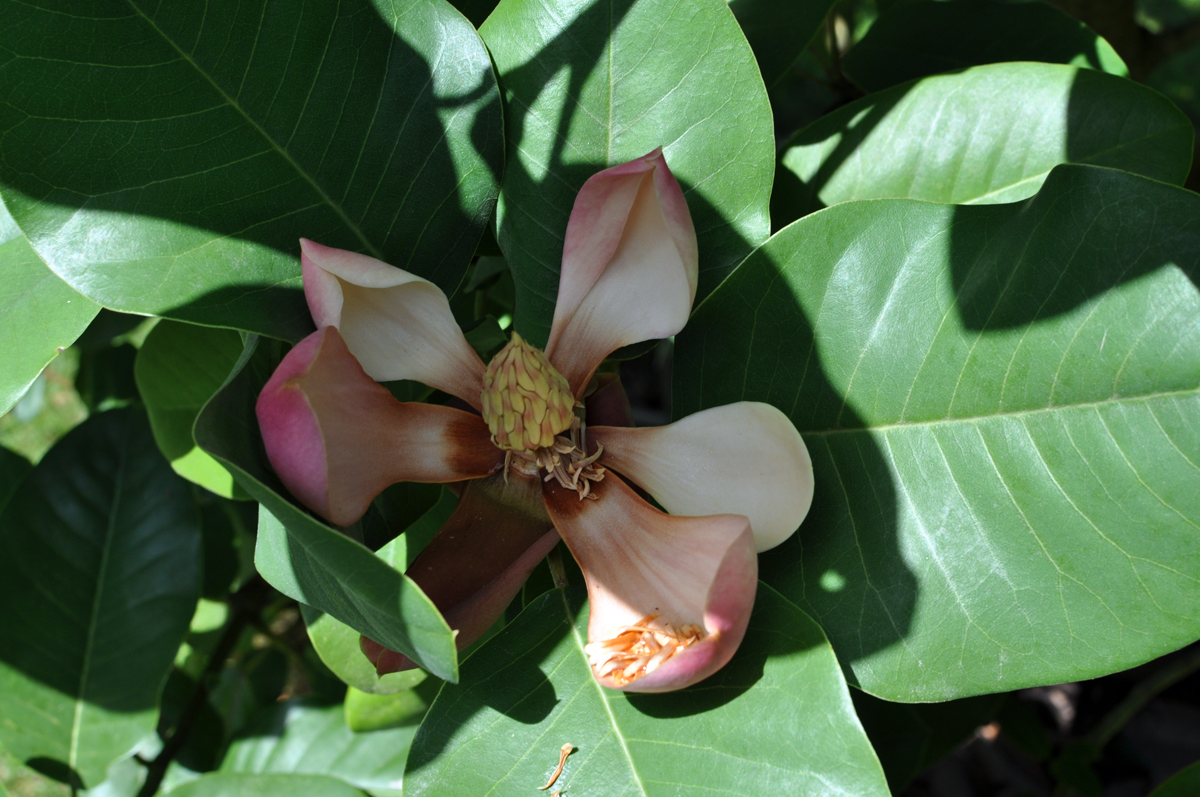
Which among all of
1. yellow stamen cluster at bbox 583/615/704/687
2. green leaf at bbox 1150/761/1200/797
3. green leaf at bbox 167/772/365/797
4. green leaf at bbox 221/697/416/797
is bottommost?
green leaf at bbox 221/697/416/797

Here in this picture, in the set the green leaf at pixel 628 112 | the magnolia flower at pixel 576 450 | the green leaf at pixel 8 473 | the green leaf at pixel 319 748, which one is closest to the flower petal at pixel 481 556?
the magnolia flower at pixel 576 450

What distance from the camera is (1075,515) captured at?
2.33 feet

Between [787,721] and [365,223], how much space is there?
0.55m

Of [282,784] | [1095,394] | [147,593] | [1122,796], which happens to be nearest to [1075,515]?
[1095,394]

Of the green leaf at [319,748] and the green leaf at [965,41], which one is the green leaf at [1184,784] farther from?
the green leaf at [319,748]

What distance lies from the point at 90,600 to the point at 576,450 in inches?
34.4

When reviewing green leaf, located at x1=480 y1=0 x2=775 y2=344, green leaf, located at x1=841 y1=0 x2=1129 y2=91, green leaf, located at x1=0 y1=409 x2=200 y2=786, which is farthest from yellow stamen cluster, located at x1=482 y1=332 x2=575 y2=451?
green leaf, located at x1=841 y1=0 x2=1129 y2=91

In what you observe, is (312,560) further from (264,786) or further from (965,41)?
(965,41)

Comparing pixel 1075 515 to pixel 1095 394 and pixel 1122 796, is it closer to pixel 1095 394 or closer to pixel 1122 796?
pixel 1095 394

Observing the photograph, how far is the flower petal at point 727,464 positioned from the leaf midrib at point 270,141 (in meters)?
0.27

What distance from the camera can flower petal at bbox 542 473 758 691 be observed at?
621mm

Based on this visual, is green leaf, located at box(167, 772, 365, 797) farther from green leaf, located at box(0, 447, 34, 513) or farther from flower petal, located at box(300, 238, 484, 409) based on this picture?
green leaf, located at box(0, 447, 34, 513)

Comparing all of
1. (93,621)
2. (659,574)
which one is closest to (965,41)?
(659,574)

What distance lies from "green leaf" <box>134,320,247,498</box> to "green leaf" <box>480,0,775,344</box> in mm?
447
